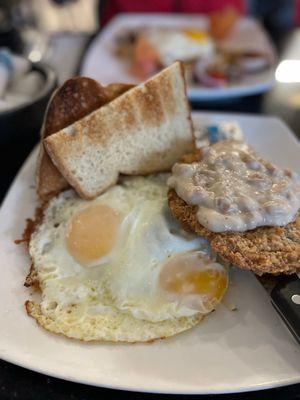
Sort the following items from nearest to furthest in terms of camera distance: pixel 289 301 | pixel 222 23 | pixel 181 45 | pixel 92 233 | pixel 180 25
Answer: pixel 289 301
pixel 92 233
pixel 181 45
pixel 222 23
pixel 180 25

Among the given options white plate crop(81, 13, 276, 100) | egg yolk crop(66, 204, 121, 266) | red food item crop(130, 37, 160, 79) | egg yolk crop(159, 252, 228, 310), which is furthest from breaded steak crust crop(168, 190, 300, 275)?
red food item crop(130, 37, 160, 79)

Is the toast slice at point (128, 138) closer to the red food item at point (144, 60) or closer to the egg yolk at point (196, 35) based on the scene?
the red food item at point (144, 60)

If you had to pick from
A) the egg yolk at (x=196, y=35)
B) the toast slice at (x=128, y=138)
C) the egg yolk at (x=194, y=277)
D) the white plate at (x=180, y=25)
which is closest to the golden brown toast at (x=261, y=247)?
the egg yolk at (x=194, y=277)

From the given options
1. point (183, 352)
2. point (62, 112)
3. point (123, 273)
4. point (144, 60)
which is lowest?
point (183, 352)

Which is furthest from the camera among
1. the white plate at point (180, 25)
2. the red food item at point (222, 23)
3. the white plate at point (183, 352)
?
the red food item at point (222, 23)

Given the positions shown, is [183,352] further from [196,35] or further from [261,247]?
[196,35]

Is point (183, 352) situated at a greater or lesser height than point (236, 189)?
lesser

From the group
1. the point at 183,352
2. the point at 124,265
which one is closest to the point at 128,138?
the point at 124,265

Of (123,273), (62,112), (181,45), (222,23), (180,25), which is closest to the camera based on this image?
(123,273)
